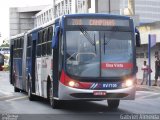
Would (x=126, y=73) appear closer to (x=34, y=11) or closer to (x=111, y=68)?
(x=111, y=68)

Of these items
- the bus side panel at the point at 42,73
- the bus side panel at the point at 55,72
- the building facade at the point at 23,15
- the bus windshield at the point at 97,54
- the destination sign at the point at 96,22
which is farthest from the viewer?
the building facade at the point at 23,15

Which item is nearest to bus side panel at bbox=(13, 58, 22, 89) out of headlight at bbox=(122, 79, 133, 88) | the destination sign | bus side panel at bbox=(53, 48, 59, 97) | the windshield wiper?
bus side panel at bbox=(53, 48, 59, 97)

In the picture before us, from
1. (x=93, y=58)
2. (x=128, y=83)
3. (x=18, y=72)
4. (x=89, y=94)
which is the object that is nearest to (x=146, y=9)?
(x=18, y=72)

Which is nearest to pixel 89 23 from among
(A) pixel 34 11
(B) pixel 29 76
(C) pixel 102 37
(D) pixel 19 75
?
(C) pixel 102 37

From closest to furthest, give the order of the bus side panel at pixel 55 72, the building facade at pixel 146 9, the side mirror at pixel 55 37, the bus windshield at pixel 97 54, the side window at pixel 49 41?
the bus windshield at pixel 97 54 → the side mirror at pixel 55 37 → the bus side panel at pixel 55 72 → the side window at pixel 49 41 → the building facade at pixel 146 9

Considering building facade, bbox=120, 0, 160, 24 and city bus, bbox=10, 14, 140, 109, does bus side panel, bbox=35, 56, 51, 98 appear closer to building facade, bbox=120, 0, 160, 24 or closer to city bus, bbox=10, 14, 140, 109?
city bus, bbox=10, 14, 140, 109

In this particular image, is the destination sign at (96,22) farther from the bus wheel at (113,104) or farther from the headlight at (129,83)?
the bus wheel at (113,104)

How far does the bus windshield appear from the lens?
643 inches

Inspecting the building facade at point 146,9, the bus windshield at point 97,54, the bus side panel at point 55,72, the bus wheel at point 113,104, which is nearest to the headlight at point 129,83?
the bus windshield at point 97,54

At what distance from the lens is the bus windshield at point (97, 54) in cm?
1634

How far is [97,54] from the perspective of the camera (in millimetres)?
16484

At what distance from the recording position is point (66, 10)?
11262 cm

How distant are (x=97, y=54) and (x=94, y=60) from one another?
0.21 metres

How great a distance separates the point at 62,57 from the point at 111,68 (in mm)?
1510
